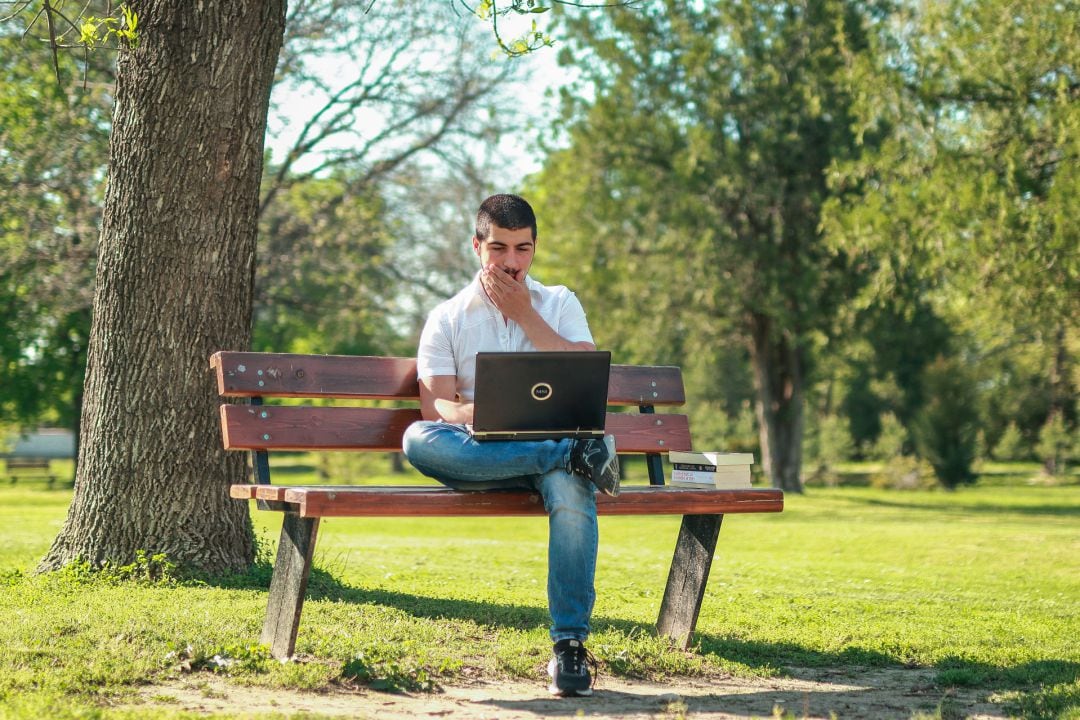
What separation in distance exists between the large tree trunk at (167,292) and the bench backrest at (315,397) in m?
1.26

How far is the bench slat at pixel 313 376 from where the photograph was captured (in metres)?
Answer: 5.46

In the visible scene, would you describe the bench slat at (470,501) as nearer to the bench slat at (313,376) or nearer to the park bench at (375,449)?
the park bench at (375,449)

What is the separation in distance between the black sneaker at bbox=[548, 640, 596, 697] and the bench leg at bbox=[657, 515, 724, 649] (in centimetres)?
107

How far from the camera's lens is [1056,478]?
133 feet

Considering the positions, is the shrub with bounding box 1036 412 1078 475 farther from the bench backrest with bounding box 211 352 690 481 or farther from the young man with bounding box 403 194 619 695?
the young man with bounding box 403 194 619 695

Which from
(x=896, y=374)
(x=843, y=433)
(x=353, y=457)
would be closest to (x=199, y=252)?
(x=353, y=457)

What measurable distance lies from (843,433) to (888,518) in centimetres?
1796

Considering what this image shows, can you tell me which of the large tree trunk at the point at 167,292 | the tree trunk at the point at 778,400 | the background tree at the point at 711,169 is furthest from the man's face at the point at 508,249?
the tree trunk at the point at 778,400

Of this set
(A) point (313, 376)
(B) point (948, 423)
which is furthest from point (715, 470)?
(B) point (948, 423)

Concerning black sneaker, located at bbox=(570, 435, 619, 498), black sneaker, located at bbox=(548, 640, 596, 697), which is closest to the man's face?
black sneaker, located at bbox=(570, 435, 619, 498)

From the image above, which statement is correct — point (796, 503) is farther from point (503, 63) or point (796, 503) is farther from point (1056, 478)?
point (1056, 478)

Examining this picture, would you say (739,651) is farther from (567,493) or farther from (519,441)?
(519,441)

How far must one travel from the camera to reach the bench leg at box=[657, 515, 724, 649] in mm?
5711

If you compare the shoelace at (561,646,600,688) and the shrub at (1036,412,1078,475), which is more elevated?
the shrub at (1036,412,1078,475)
